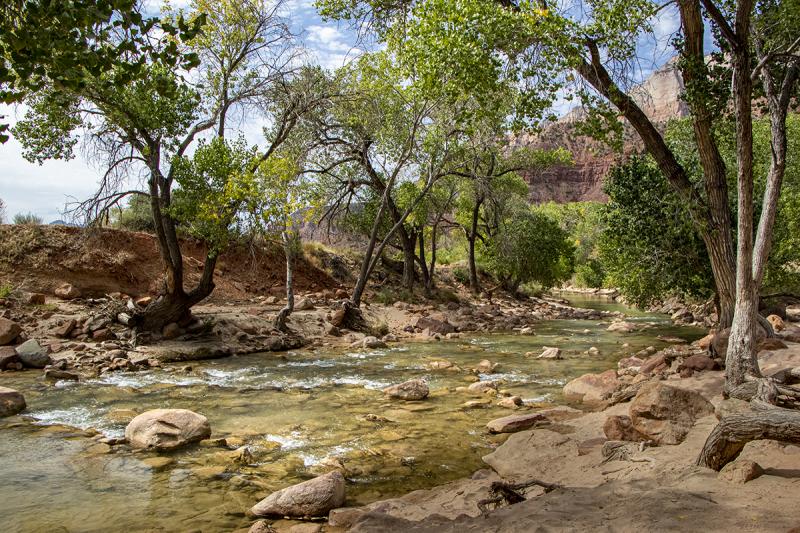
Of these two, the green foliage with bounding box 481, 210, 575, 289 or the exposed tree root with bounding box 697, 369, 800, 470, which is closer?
the exposed tree root with bounding box 697, 369, 800, 470

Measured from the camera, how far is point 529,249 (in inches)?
1174

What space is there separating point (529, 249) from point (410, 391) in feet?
73.0

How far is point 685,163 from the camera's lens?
16.2 m

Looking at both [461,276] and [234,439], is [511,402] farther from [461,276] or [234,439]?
[461,276]

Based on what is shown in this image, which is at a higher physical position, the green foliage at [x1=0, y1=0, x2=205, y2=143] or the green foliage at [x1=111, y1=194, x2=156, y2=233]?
the green foliage at [x1=111, y1=194, x2=156, y2=233]

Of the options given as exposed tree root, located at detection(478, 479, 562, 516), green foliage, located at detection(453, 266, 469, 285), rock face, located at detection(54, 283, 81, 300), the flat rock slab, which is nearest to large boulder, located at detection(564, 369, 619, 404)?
the flat rock slab

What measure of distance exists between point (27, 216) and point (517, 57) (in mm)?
20897

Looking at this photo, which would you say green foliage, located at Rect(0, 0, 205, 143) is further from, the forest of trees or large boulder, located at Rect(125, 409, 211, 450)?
large boulder, located at Rect(125, 409, 211, 450)

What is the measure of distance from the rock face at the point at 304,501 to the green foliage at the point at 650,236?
12541mm

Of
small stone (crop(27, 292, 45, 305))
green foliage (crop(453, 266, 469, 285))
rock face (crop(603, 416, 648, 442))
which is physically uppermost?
green foliage (crop(453, 266, 469, 285))

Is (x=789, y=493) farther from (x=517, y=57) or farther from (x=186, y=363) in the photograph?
(x=186, y=363)

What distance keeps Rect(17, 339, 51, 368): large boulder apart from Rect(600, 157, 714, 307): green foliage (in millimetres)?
14882

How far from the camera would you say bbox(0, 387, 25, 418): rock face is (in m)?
7.55

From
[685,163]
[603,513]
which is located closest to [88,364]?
[603,513]
